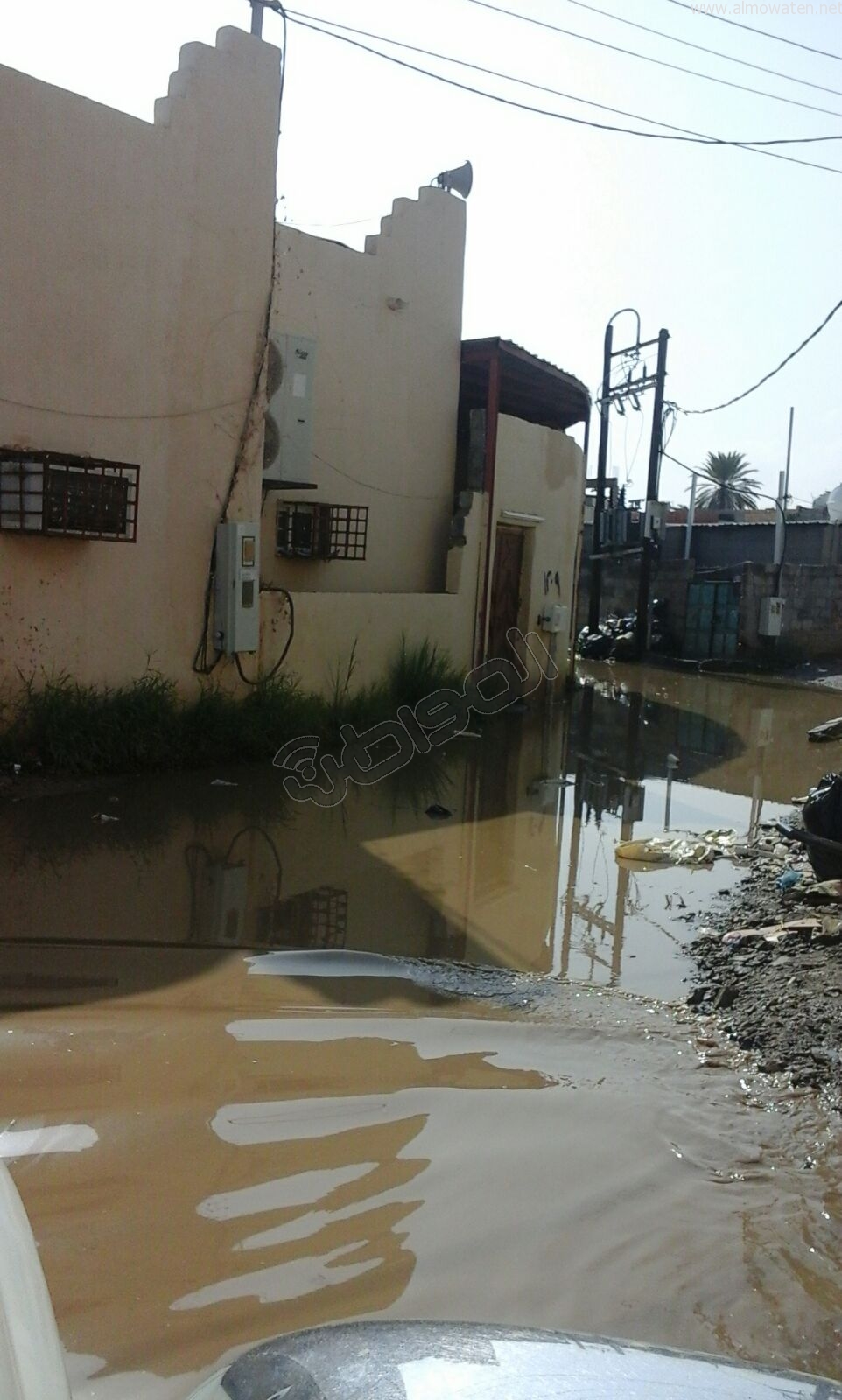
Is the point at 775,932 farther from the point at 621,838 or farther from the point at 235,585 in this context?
the point at 235,585

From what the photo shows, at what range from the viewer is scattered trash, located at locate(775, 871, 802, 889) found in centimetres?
625

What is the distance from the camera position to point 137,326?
28.3ft

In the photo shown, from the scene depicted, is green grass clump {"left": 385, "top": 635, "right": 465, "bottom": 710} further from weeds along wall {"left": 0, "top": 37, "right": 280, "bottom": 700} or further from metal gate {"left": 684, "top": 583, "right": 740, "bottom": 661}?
metal gate {"left": 684, "top": 583, "right": 740, "bottom": 661}

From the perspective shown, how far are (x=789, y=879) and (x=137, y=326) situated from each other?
625 centimetres

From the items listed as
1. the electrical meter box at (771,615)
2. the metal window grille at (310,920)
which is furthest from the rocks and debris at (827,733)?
the electrical meter box at (771,615)

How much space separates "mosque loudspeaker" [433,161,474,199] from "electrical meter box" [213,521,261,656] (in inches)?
273

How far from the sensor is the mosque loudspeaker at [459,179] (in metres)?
13.9

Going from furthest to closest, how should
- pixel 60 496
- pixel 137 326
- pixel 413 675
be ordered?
pixel 413 675
pixel 137 326
pixel 60 496

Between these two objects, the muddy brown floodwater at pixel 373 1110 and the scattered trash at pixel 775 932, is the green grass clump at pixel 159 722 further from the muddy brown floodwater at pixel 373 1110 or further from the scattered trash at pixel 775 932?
the scattered trash at pixel 775 932

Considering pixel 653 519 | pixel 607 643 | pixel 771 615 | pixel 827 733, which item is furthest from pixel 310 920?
pixel 607 643

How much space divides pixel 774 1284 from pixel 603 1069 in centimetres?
125

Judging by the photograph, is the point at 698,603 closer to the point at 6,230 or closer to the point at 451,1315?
the point at 6,230

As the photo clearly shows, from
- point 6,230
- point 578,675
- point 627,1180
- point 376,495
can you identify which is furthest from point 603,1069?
point 578,675

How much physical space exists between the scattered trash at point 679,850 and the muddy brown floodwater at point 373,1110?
0.76 ft
